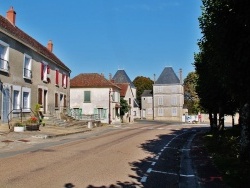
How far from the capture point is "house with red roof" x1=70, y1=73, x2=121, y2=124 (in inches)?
2057

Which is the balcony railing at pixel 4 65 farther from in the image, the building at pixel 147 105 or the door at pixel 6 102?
the building at pixel 147 105

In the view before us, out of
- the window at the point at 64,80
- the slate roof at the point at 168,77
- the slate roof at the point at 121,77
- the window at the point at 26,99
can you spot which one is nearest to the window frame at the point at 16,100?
the window at the point at 26,99

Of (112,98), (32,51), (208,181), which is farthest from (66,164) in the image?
(112,98)

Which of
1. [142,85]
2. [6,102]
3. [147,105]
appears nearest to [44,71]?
[6,102]

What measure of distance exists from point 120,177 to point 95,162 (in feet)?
9.12

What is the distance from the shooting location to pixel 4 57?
25.1m

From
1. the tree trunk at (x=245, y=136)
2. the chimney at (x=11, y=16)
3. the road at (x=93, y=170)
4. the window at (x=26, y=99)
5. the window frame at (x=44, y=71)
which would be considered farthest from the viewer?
the window frame at (x=44, y=71)

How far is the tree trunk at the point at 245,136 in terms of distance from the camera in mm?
12938

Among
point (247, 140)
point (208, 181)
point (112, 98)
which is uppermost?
point (112, 98)

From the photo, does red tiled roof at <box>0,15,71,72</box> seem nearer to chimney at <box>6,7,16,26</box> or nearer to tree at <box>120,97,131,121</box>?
chimney at <box>6,7,16,26</box>

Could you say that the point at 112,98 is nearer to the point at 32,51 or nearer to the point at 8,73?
the point at 32,51

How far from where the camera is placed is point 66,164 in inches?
473

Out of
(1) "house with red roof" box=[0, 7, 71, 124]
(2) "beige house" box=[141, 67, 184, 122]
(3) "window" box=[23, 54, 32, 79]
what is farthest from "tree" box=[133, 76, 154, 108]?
(3) "window" box=[23, 54, 32, 79]

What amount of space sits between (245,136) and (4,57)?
18.4 m
